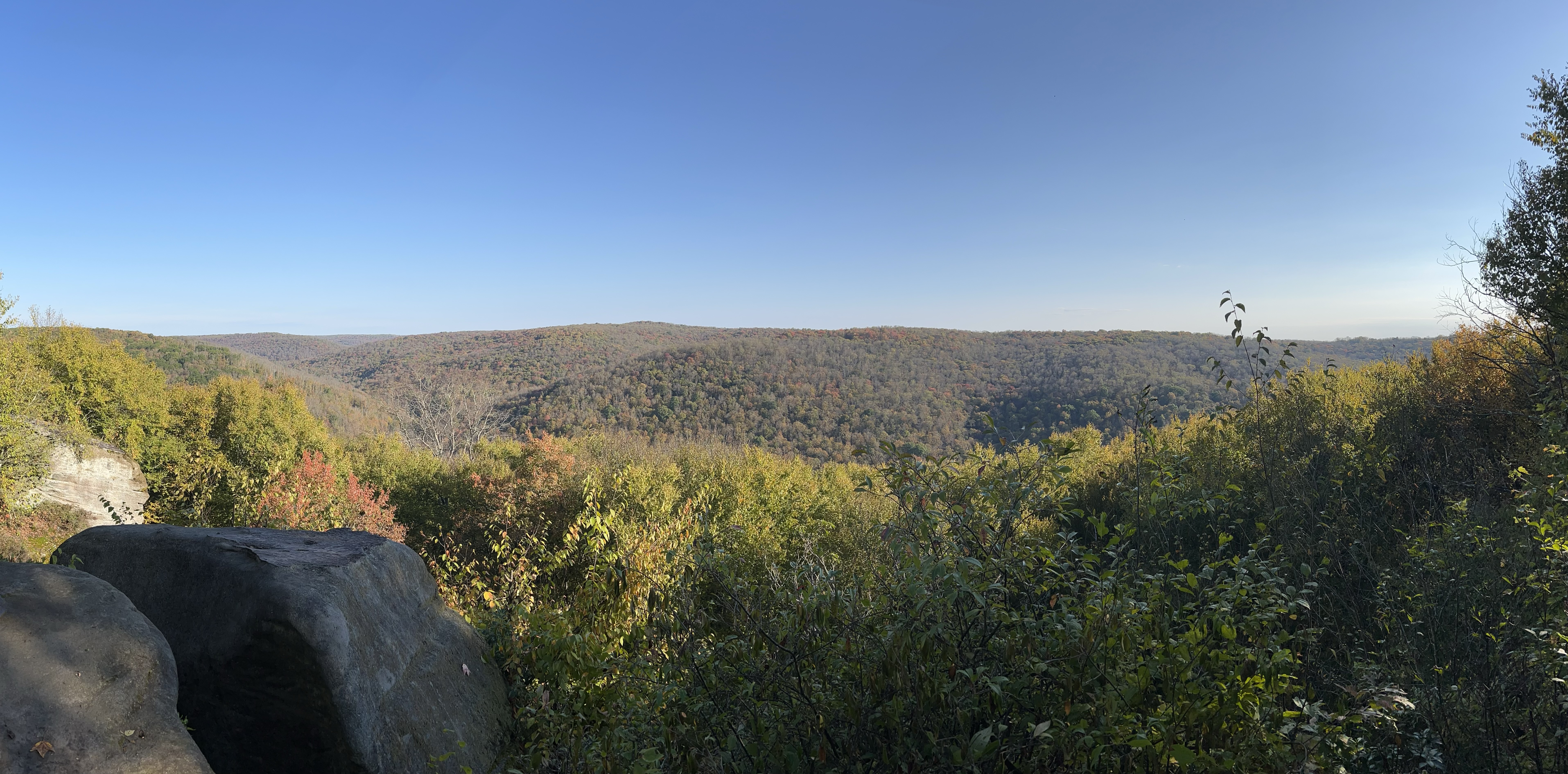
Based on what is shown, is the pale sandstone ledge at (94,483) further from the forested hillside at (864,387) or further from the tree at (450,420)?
the forested hillside at (864,387)

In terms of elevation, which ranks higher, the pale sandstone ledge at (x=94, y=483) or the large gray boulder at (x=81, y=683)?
the large gray boulder at (x=81, y=683)

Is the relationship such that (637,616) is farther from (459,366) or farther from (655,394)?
(459,366)

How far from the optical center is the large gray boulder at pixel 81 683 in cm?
251

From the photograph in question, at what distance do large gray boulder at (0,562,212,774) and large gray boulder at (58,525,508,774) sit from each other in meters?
0.47

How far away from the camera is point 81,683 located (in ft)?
8.91

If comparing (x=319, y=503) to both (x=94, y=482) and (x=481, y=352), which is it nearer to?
(x=94, y=482)

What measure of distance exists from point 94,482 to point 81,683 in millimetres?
18087

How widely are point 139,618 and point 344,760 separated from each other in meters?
1.16

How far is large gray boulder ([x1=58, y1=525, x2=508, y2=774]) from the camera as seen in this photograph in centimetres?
349

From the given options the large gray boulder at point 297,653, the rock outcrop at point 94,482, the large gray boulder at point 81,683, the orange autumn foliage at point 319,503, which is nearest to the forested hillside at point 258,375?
the rock outcrop at point 94,482

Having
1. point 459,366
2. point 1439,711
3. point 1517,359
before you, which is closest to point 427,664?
point 1439,711

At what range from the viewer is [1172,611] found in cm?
253

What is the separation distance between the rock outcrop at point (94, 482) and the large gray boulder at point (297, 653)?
14.0m

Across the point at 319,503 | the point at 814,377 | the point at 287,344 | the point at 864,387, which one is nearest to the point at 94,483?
the point at 319,503
